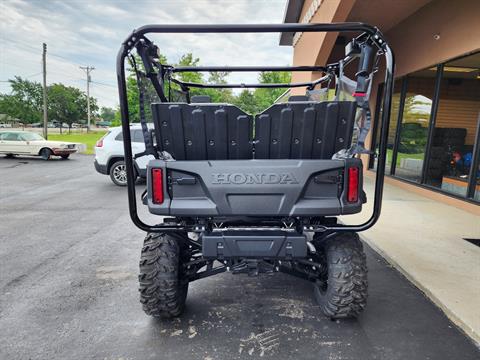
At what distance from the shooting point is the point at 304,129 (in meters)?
2.18

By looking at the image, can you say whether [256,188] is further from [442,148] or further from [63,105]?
[63,105]

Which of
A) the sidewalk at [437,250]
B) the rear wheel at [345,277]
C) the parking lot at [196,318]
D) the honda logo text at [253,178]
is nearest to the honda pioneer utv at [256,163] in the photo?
the honda logo text at [253,178]

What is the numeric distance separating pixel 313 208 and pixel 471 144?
5.99 m

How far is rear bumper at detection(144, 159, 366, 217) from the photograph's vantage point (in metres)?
2.14

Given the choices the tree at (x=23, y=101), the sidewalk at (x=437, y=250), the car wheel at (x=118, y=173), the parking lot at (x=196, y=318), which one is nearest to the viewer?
the parking lot at (x=196, y=318)

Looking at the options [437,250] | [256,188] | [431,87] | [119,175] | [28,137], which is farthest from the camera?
[28,137]

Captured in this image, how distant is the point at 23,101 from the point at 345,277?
233 ft

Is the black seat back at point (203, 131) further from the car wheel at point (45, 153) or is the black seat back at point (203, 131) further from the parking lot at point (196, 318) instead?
the car wheel at point (45, 153)

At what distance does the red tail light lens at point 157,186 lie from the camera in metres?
2.18

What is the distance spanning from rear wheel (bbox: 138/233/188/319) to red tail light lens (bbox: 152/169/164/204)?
0.48m

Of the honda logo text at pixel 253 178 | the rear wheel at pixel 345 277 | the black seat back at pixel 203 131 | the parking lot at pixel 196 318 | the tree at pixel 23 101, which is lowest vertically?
the parking lot at pixel 196 318

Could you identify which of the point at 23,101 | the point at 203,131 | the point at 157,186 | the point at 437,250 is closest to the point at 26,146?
the point at 157,186

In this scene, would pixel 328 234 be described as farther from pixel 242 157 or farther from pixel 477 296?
pixel 477 296

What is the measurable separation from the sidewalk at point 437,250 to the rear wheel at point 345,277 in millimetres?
923
